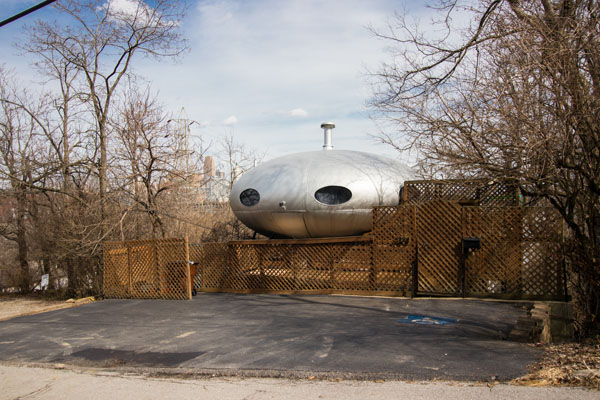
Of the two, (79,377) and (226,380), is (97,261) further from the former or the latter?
(226,380)

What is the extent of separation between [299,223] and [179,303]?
4.63 meters

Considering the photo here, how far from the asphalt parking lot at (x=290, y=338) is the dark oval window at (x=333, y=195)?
11.9 feet

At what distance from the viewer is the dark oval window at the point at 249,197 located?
15703 mm

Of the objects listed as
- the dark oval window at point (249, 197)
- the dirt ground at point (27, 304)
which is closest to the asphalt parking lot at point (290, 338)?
the dirt ground at point (27, 304)

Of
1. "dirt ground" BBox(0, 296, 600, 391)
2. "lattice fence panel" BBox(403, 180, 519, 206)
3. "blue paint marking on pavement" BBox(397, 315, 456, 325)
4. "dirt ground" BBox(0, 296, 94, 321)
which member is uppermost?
"lattice fence panel" BBox(403, 180, 519, 206)

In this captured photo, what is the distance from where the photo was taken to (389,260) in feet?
39.4

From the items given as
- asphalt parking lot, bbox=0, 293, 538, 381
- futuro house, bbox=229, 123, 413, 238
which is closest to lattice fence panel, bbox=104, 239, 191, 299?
asphalt parking lot, bbox=0, 293, 538, 381

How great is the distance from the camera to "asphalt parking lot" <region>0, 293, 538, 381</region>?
20.6 ft

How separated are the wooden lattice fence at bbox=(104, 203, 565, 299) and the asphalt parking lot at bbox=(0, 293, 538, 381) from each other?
660mm

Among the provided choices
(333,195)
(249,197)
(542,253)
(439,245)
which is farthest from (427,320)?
(249,197)

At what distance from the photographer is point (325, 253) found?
12.7 meters

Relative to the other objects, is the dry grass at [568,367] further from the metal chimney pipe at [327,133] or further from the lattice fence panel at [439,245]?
the metal chimney pipe at [327,133]

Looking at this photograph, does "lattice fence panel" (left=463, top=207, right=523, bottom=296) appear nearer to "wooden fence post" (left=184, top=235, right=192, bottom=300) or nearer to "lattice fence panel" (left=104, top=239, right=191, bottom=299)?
"wooden fence post" (left=184, top=235, right=192, bottom=300)

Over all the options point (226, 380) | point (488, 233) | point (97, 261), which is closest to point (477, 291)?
point (488, 233)
